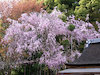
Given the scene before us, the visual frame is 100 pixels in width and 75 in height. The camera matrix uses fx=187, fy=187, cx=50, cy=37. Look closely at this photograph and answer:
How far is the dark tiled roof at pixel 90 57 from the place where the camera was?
617 cm

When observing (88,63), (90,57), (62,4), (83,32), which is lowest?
(88,63)

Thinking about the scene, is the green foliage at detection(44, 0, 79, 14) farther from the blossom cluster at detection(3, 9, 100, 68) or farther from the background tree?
the blossom cluster at detection(3, 9, 100, 68)

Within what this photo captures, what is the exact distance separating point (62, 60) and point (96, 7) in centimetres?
768

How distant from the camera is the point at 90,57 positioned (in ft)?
21.7

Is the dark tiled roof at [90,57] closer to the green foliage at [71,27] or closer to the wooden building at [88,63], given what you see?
the wooden building at [88,63]

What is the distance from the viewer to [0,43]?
1367cm

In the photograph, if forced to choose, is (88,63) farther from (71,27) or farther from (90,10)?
(90,10)

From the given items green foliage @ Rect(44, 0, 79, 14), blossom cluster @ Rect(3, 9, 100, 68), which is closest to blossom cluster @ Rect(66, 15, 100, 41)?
blossom cluster @ Rect(3, 9, 100, 68)

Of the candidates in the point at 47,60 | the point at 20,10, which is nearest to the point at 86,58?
the point at 47,60

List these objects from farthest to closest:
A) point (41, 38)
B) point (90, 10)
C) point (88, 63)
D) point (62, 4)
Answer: point (62, 4) → point (90, 10) → point (41, 38) → point (88, 63)

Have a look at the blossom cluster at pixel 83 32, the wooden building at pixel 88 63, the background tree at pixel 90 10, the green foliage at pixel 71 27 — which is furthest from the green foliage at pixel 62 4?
the wooden building at pixel 88 63

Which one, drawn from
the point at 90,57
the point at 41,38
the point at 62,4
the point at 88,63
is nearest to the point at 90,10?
the point at 62,4

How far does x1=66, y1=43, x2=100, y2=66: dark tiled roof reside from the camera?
20.2ft

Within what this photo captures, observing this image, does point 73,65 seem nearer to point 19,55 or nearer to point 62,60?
point 62,60
